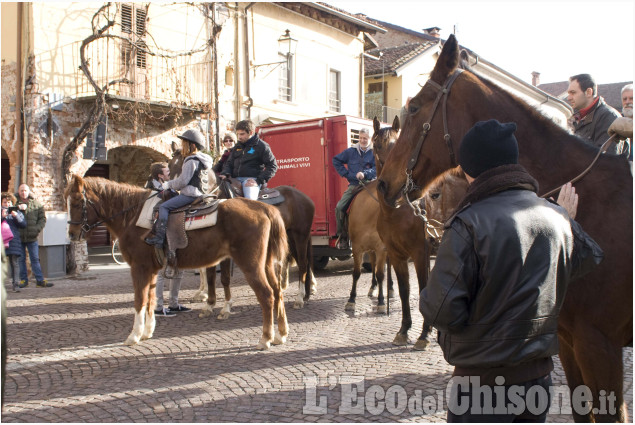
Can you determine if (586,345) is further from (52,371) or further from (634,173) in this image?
(52,371)

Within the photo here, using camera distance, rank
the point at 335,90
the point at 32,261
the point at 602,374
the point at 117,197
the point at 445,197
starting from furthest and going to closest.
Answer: the point at 335,90
the point at 32,261
the point at 117,197
the point at 445,197
the point at 602,374

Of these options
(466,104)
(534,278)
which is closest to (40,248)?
(466,104)

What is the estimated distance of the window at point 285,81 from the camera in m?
20.5

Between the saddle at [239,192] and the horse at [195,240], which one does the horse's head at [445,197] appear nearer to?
the horse at [195,240]

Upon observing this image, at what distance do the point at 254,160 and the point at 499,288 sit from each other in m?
7.16

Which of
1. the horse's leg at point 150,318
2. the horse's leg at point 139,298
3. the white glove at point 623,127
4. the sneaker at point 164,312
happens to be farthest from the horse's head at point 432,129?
the sneaker at point 164,312

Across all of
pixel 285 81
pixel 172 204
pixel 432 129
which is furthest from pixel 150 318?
pixel 285 81

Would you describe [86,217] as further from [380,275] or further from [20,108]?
[20,108]

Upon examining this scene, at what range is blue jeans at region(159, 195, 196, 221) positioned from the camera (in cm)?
668

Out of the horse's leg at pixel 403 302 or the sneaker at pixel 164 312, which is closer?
the horse's leg at pixel 403 302

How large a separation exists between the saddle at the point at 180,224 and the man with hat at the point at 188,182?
0.23 ft

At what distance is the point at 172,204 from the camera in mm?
6742

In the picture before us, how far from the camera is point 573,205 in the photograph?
267cm

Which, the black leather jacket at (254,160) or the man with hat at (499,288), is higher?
the black leather jacket at (254,160)
